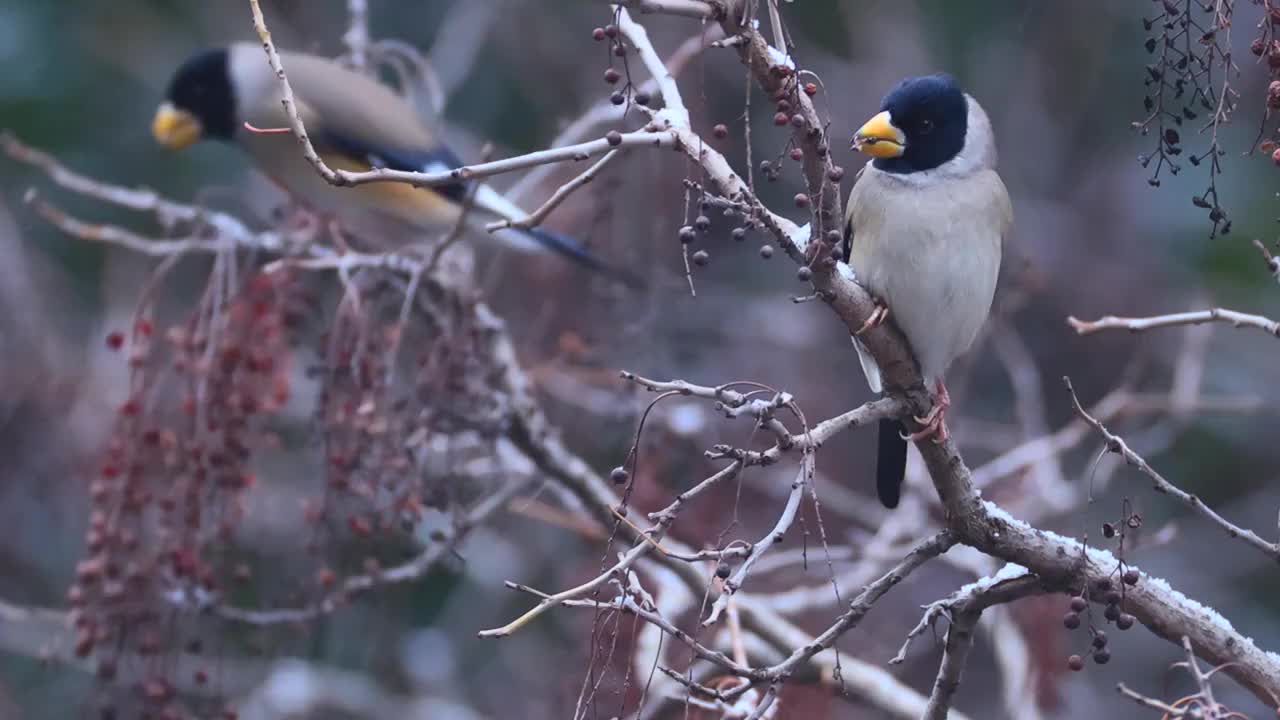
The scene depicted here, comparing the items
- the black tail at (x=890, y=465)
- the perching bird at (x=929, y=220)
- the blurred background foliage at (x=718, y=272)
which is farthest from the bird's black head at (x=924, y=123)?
the blurred background foliage at (x=718, y=272)

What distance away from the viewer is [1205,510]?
2.02 metres

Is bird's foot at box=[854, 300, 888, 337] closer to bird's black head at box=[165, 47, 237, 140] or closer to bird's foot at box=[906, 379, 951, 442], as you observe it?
bird's foot at box=[906, 379, 951, 442]

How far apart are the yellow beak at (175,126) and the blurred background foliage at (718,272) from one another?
81 cm

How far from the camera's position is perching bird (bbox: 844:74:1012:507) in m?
2.73

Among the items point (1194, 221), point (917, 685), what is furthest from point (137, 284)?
point (1194, 221)

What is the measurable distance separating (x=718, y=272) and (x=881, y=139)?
466 centimetres

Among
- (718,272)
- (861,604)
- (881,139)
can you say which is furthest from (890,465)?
(718,272)

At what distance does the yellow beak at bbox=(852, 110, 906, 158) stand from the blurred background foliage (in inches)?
80.4

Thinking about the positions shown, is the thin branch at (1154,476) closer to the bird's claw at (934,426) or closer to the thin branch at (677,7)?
the bird's claw at (934,426)

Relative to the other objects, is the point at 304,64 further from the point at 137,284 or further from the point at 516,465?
the point at 137,284

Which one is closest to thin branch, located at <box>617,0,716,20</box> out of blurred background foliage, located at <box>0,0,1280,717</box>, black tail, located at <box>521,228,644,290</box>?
black tail, located at <box>521,228,644,290</box>

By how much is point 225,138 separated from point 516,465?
63.3 inches

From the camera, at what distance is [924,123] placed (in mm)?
2891

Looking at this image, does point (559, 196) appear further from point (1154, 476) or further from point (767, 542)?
point (1154, 476)
